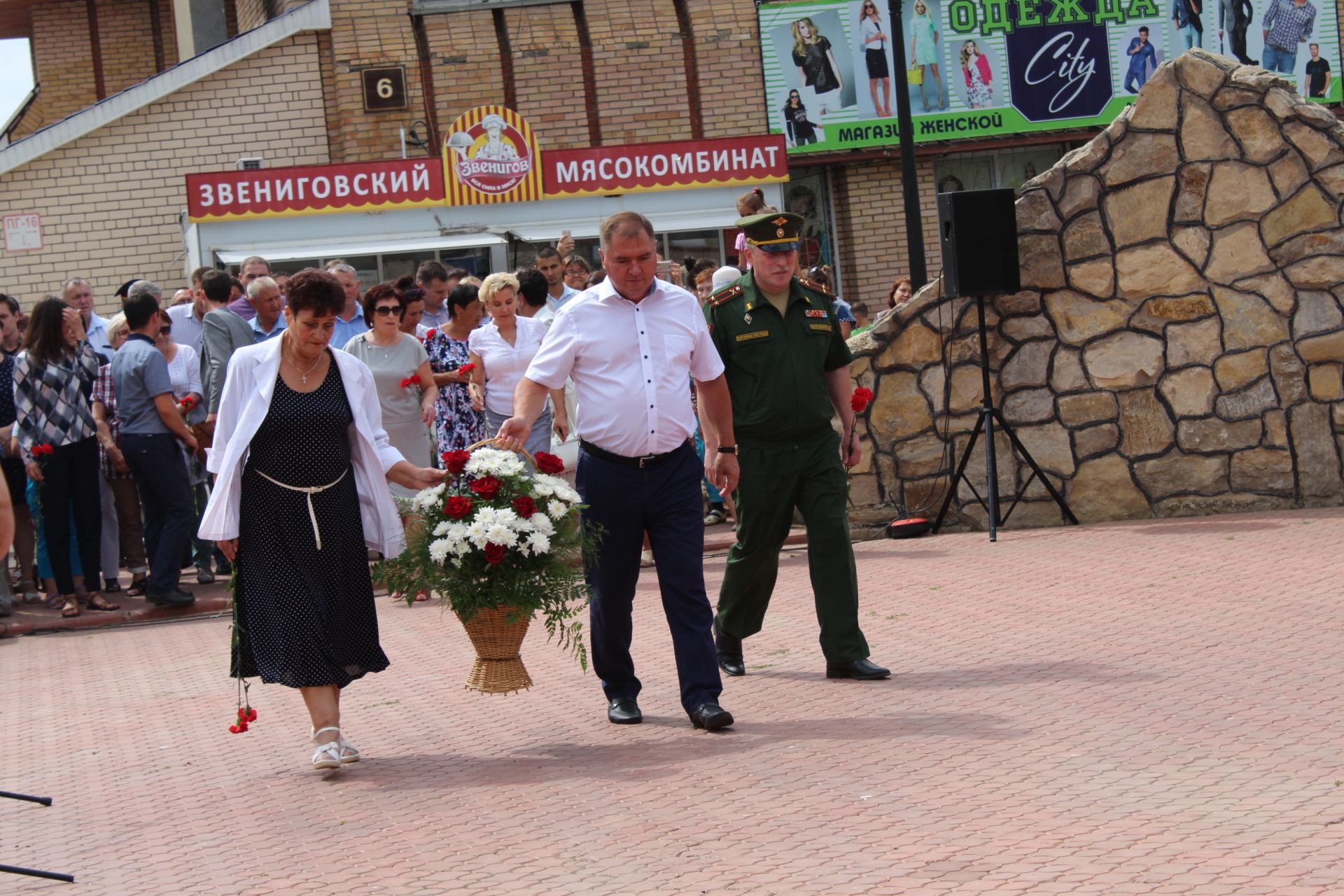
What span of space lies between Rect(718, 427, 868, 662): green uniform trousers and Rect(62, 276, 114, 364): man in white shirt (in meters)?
7.14

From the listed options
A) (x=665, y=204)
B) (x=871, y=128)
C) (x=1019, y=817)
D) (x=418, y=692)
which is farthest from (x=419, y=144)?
(x=1019, y=817)

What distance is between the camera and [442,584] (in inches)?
272

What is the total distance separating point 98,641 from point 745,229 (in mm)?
5773

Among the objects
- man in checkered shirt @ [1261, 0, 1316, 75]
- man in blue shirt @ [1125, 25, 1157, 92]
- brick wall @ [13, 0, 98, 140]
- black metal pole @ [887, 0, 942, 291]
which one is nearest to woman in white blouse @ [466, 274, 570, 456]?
black metal pole @ [887, 0, 942, 291]

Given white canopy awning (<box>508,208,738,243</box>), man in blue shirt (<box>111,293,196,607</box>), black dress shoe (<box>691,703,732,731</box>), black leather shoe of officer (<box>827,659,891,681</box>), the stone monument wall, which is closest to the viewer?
black dress shoe (<box>691,703,732,731</box>)

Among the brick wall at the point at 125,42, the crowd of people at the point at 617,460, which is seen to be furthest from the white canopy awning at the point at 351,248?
the brick wall at the point at 125,42

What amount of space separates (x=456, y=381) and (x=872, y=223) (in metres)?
15.2

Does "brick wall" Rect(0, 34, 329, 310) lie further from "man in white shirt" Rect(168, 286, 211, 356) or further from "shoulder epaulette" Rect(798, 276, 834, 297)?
"shoulder epaulette" Rect(798, 276, 834, 297)

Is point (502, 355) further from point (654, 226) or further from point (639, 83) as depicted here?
point (639, 83)

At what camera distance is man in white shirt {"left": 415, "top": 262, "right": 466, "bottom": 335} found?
45.0ft

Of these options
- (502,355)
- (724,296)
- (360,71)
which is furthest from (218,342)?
(360,71)

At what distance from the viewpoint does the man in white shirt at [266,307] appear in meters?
11.7

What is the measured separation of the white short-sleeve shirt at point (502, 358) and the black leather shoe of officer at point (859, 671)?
379 cm

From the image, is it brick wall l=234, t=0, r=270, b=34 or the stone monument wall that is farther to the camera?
brick wall l=234, t=0, r=270, b=34
